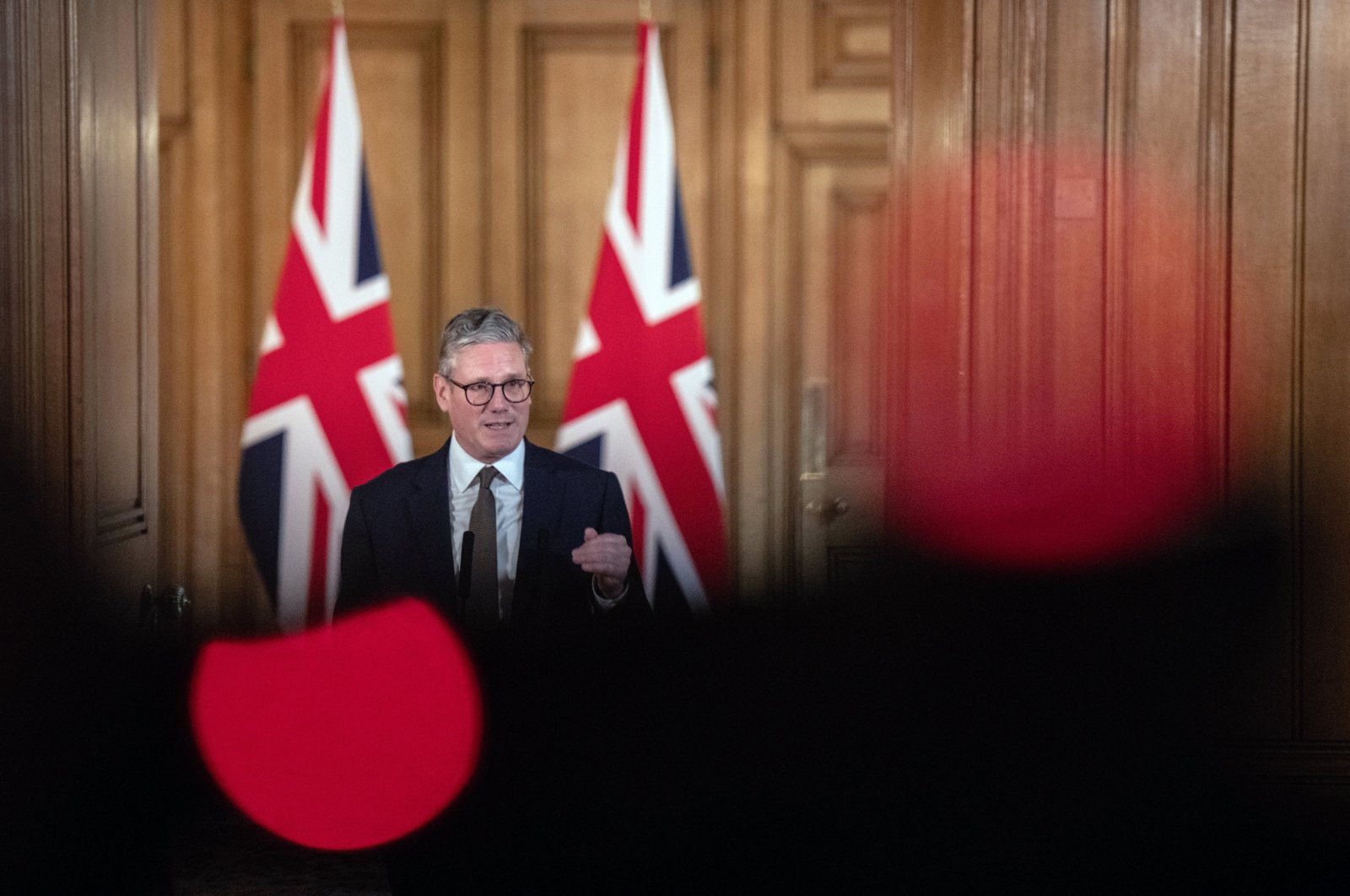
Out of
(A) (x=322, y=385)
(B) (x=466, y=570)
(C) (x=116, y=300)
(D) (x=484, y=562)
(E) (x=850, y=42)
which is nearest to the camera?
(B) (x=466, y=570)

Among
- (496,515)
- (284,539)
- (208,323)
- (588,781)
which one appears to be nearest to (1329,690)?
(588,781)

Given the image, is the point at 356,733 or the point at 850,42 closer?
the point at 356,733

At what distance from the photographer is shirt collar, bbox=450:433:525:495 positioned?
209 centimetres

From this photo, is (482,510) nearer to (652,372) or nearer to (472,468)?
(472,468)

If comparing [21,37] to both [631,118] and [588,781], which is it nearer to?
[588,781]

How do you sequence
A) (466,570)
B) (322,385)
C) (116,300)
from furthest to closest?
1. (322,385)
2. (116,300)
3. (466,570)

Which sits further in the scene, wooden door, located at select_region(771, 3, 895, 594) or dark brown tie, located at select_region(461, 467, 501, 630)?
wooden door, located at select_region(771, 3, 895, 594)

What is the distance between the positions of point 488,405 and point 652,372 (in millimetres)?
1437

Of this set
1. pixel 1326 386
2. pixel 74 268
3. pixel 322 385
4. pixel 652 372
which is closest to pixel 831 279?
pixel 652 372

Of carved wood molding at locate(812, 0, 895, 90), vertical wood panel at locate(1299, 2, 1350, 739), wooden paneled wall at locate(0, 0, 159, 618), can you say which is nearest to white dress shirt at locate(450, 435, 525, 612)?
wooden paneled wall at locate(0, 0, 159, 618)

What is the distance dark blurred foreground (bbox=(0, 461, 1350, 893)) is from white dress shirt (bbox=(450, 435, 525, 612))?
0.17m

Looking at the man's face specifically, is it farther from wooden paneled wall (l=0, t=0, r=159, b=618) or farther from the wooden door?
the wooden door

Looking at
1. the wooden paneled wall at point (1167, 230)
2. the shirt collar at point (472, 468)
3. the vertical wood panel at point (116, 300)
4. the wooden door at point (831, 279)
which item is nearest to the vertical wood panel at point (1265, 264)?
→ the wooden paneled wall at point (1167, 230)

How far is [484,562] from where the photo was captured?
2.02 metres
